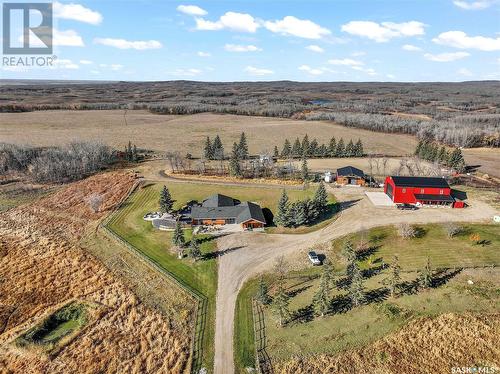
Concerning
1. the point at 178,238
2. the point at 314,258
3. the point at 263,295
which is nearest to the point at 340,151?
the point at 314,258

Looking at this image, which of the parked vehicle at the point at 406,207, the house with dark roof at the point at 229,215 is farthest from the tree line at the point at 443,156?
the house with dark roof at the point at 229,215

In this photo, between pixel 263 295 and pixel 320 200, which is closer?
pixel 263 295

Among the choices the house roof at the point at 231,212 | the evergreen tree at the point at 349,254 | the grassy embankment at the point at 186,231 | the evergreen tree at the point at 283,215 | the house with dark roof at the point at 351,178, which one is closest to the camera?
the grassy embankment at the point at 186,231

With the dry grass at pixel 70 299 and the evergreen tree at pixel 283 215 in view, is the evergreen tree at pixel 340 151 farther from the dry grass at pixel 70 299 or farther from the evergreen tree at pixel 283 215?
the dry grass at pixel 70 299

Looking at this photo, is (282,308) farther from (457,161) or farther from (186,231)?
(457,161)

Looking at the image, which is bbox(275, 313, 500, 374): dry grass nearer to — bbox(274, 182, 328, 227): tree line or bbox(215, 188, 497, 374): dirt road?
bbox(215, 188, 497, 374): dirt road

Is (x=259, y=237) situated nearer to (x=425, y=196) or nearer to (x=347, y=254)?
(x=347, y=254)

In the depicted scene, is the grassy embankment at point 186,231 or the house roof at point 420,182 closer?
the grassy embankment at point 186,231
